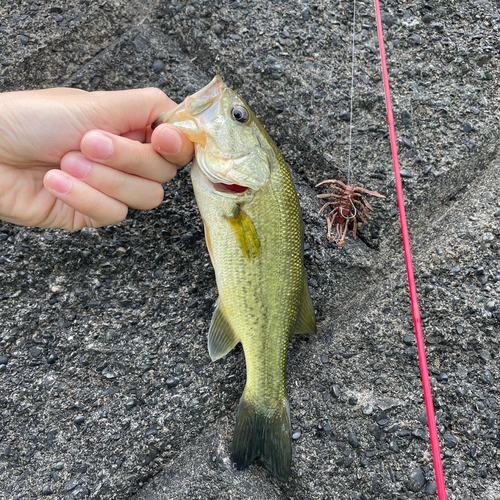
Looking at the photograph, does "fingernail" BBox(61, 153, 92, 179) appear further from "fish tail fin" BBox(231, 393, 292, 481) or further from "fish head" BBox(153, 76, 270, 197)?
"fish tail fin" BBox(231, 393, 292, 481)

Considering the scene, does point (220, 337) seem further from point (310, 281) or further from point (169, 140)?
point (169, 140)

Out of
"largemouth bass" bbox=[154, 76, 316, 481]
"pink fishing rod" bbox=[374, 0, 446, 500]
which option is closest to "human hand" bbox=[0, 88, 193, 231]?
"largemouth bass" bbox=[154, 76, 316, 481]

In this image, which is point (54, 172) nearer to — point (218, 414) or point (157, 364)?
point (157, 364)

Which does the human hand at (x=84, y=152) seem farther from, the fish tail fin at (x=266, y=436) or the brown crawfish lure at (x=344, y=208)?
the fish tail fin at (x=266, y=436)

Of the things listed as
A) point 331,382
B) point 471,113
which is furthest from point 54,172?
point 471,113

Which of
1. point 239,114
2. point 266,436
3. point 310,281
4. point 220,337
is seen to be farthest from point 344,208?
point 266,436

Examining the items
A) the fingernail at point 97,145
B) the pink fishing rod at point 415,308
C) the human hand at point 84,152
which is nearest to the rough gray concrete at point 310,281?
the pink fishing rod at point 415,308
